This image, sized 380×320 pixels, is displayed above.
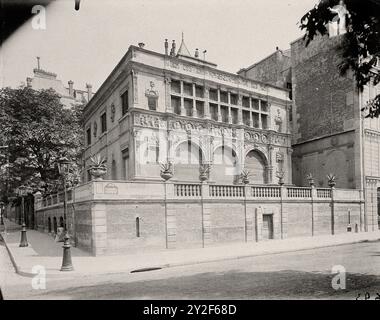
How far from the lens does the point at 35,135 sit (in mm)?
28109

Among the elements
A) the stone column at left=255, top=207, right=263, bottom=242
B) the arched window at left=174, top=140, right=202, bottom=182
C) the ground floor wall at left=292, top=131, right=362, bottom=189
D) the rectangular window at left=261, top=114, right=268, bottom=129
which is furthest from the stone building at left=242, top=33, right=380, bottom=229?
the arched window at left=174, top=140, right=202, bottom=182

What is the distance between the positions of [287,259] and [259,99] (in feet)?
54.8

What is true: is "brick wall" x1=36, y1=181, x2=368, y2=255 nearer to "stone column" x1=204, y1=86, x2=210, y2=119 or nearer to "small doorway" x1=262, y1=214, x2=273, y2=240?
"small doorway" x1=262, y1=214, x2=273, y2=240

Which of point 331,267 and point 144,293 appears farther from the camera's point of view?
point 331,267

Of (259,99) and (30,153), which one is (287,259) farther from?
(30,153)

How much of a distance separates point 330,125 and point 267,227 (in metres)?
12.5

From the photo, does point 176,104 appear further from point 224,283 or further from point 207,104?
point 224,283

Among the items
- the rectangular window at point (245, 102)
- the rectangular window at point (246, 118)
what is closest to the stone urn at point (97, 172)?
the rectangular window at point (246, 118)

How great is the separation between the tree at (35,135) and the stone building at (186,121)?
310 centimetres

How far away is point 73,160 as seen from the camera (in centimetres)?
3183

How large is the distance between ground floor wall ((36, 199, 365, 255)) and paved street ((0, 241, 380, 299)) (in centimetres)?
392

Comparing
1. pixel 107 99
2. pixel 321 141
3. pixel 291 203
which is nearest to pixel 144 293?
pixel 291 203

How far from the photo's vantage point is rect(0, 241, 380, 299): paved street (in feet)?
26.1

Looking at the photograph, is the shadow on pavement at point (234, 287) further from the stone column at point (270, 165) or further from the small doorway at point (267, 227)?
the stone column at point (270, 165)
